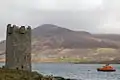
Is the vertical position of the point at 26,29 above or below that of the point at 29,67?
above

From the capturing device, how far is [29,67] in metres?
43.3

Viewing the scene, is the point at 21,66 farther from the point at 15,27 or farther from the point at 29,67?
the point at 15,27

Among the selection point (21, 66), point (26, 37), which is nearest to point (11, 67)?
point (21, 66)

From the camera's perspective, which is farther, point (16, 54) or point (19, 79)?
point (16, 54)

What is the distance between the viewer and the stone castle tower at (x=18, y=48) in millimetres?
42153

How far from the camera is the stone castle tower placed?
42.2 meters

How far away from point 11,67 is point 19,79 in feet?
38.3

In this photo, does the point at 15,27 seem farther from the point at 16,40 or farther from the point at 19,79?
the point at 19,79

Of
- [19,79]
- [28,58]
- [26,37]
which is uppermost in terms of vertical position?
[26,37]

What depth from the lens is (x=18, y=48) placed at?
1661 inches

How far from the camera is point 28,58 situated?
43.0 meters

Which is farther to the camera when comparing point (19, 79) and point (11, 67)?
point (11, 67)

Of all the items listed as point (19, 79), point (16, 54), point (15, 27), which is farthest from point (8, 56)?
point (19, 79)

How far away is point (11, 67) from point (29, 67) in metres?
2.49
